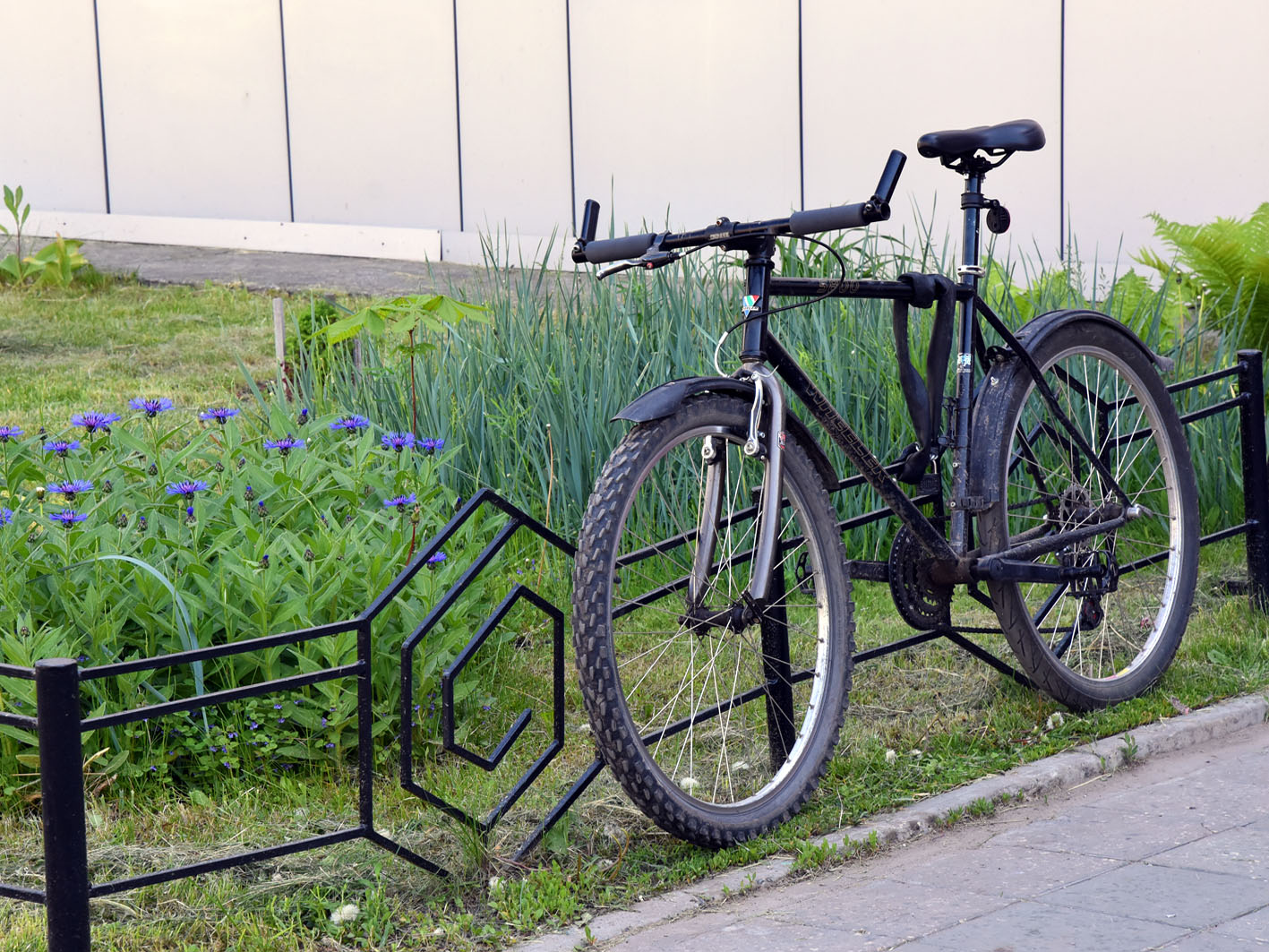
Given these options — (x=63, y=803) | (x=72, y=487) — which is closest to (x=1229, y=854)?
(x=63, y=803)

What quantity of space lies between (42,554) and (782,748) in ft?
6.42

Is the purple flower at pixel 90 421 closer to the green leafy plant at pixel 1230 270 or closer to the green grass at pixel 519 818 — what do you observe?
the green grass at pixel 519 818

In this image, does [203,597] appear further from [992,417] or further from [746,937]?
[992,417]

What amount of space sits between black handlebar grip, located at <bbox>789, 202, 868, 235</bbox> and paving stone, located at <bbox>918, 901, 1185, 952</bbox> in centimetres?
143

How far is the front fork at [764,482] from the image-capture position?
11.7ft

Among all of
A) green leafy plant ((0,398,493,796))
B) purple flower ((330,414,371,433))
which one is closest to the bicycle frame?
green leafy plant ((0,398,493,796))

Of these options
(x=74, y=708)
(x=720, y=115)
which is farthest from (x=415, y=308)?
(x=720, y=115)

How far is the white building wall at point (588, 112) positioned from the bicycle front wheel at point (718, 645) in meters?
6.34

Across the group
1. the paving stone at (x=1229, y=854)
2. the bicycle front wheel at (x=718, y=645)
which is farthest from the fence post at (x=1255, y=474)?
the paving stone at (x=1229, y=854)

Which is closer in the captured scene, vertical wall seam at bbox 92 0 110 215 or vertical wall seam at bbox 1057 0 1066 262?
vertical wall seam at bbox 1057 0 1066 262

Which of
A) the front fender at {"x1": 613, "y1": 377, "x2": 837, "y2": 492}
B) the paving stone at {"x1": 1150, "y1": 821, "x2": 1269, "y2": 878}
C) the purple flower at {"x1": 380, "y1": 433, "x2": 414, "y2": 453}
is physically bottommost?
the paving stone at {"x1": 1150, "y1": 821, "x2": 1269, "y2": 878}

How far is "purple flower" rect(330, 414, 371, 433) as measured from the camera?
16.3 ft

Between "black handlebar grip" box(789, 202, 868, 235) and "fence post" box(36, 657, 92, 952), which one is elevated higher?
"black handlebar grip" box(789, 202, 868, 235)

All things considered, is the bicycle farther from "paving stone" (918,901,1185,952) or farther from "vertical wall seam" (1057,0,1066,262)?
"vertical wall seam" (1057,0,1066,262)
